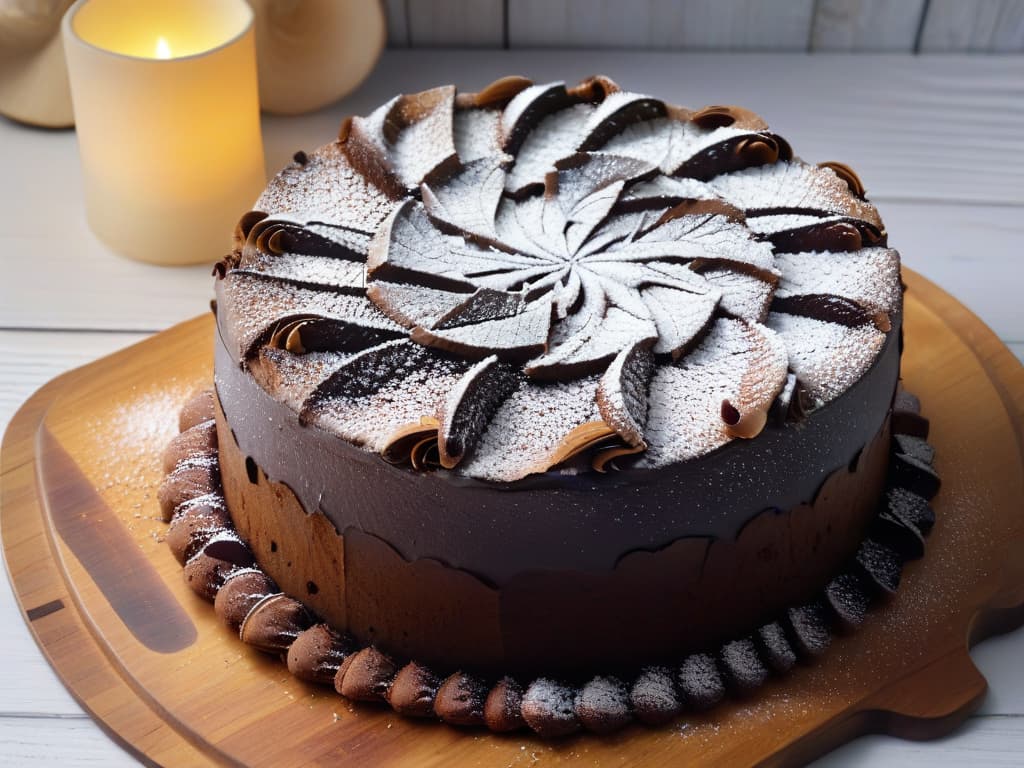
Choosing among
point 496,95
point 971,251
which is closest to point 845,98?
point 971,251

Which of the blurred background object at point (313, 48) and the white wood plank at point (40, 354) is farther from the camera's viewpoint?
the blurred background object at point (313, 48)

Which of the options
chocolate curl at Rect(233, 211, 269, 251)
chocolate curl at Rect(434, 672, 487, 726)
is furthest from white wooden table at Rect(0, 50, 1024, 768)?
chocolate curl at Rect(233, 211, 269, 251)

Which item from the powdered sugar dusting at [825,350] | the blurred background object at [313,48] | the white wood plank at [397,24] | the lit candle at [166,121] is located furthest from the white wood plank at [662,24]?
the powdered sugar dusting at [825,350]

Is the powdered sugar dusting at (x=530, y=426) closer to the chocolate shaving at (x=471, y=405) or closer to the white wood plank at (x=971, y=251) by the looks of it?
the chocolate shaving at (x=471, y=405)

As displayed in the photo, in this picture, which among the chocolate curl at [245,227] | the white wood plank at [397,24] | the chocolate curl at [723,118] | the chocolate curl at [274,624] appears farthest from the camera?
the white wood plank at [397,24]

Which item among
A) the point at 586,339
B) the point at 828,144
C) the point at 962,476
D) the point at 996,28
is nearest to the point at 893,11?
the point at 996,28

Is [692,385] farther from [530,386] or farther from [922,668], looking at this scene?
[922,668]
